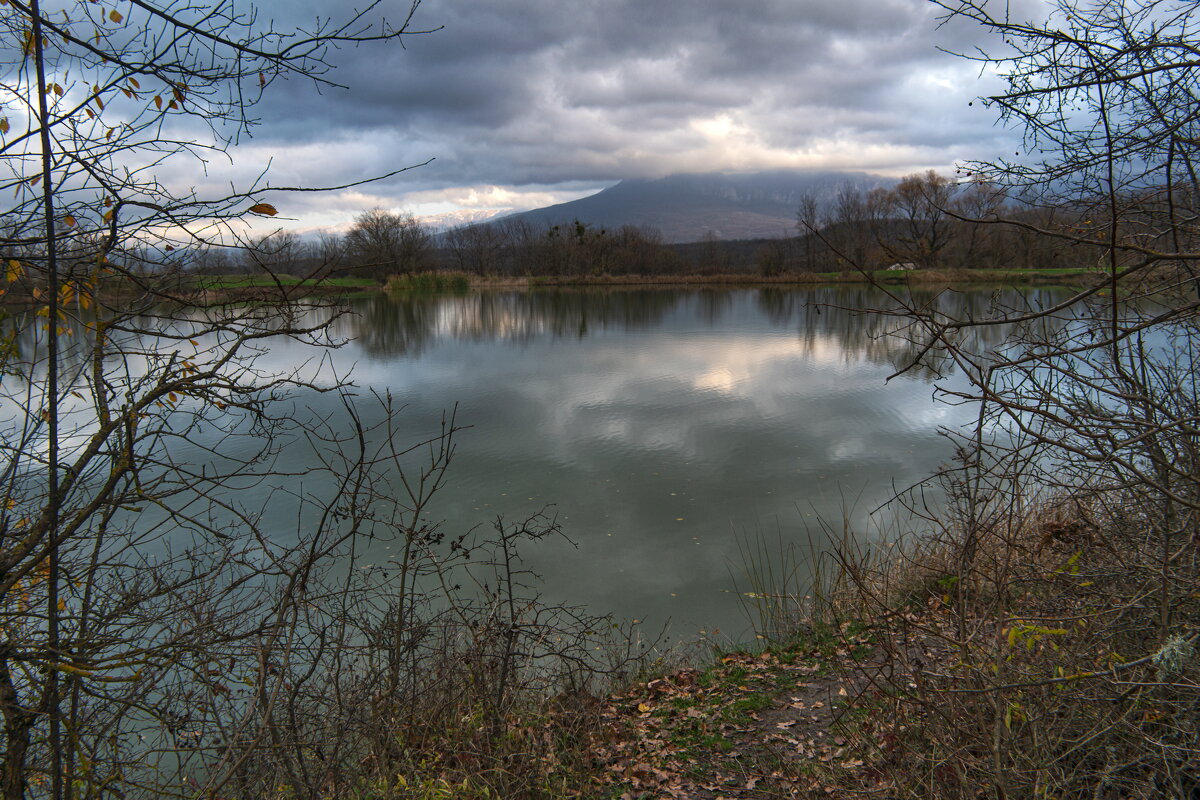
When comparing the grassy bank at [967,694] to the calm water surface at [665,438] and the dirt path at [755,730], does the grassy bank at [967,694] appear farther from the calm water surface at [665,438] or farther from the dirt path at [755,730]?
the calm water surface at [665,438]

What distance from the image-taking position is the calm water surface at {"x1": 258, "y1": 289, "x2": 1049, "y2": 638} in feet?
22.4

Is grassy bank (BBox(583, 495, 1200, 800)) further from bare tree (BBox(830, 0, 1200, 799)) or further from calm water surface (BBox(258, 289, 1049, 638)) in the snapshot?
calm water surface (BBox(258, 289, 1049, 638))

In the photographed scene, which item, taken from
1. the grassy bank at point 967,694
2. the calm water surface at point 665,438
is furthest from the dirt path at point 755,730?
the calm water surface at point 665,438

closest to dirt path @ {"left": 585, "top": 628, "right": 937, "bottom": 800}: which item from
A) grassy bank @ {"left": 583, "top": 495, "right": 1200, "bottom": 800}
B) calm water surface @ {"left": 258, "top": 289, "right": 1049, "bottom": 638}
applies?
grassy bank @ {"left": 583, "top": 495, "right": 1200, "bottom": 800}

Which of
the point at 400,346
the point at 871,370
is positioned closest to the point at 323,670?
the point at 871,370

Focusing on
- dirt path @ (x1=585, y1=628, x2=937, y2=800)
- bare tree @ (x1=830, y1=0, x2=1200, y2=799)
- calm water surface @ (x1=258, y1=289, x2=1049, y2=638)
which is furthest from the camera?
calm water surface @ (x1=258, y1=289, x2=1049, y2=638)

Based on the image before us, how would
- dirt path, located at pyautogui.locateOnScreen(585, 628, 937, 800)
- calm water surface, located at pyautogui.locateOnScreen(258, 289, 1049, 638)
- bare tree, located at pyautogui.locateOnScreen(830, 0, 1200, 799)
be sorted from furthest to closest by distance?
1. calm water surface, located at pyautogui.locateOnScreen(258, 289, 1049, 638)
2. dirt path, located at pyautogui.locateOnScreen(585, 628, 937, 800)
3. bare tree, located at pyautogui.locateOnScreen(830, 0, 1200, 799)

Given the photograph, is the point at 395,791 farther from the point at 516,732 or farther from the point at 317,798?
the point at 516,732

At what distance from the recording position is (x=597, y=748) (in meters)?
4.18

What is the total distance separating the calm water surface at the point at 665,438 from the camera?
684 cm

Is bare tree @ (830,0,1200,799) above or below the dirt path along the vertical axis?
above

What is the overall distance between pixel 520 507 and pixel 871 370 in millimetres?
11940

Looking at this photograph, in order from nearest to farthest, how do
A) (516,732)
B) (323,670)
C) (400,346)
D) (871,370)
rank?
(516,732) < (323,670) < (871,370) < (400,346)

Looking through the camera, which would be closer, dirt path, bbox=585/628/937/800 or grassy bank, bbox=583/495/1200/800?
grassy bank, bbox=583/495/1200/800
